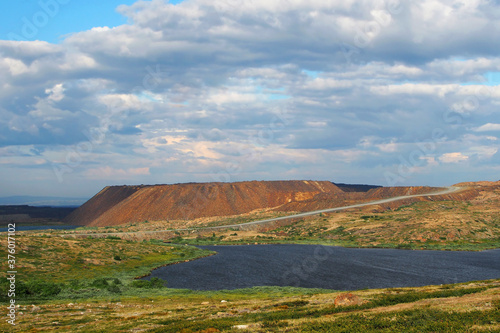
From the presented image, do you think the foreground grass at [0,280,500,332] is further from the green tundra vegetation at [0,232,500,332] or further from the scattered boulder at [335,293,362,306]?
the scattered boulder at [335,293,362,306]

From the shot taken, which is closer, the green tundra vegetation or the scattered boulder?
A: the green tundra vegetation

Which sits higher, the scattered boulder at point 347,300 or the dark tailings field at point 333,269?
the scattered boulder at point 347,300

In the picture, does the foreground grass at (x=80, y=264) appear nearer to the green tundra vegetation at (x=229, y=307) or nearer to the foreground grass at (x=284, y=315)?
the green tundra vegetation at (x=229, y=307)

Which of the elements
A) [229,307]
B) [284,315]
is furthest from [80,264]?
[284,315]

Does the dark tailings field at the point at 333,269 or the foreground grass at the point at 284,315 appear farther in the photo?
the dark tailings field at the point at 333,269

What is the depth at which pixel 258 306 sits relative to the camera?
3278 cm

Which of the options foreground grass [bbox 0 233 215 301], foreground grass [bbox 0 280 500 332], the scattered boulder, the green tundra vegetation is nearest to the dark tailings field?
foreground grass [bbox 0 233 215 301]

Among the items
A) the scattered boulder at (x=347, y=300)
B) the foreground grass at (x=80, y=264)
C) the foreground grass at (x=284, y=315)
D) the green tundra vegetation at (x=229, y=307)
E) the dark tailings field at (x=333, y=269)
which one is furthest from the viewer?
the dark tailings field at (x=333, y=269)

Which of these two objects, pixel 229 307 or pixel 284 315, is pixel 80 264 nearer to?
pixel 229 307

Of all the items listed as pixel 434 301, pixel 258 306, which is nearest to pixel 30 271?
pixel 258 306

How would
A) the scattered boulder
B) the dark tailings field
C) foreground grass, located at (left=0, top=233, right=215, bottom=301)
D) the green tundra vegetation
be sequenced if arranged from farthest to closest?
the dark tailings field
foreground grass, located at (left=0, top=233, right=215, bottom=301)
the scattered boulder
the green tundra vegetation

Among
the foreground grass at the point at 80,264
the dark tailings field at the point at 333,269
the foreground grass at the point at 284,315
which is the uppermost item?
the foreground grass at the point at 284,315

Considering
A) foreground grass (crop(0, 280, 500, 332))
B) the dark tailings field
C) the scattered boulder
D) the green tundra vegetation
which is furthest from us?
the dark tailings field

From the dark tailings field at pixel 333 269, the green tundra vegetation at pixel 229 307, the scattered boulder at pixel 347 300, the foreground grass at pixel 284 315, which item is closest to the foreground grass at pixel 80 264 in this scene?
the green tundra vegetation at pixel 229 307
